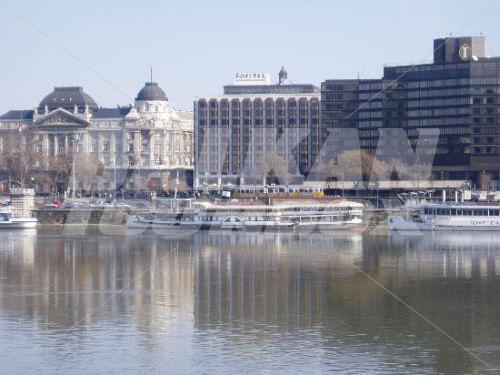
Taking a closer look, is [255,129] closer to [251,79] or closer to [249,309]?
[251,79]

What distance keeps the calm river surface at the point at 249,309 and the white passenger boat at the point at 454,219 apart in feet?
45.4

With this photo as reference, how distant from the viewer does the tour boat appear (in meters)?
79.3

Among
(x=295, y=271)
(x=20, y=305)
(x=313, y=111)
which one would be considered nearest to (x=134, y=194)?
(x=313, y=111)

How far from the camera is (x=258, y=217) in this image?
262 feet

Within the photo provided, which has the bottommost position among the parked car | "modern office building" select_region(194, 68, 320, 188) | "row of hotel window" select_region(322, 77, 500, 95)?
the parked car

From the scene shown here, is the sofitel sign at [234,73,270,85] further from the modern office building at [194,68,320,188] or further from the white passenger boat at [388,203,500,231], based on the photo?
the white passenger boat at [388,203,500,231]

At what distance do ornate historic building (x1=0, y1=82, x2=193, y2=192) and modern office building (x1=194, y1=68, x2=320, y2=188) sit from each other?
27.4 ft

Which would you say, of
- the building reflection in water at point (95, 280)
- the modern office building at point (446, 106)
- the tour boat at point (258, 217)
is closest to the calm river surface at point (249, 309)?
the building reflection in water at point (95, 280)

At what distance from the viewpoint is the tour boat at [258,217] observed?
79.3 meters

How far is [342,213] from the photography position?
81.1m

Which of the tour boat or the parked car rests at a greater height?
→ the parked car

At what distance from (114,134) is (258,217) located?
7350 cm

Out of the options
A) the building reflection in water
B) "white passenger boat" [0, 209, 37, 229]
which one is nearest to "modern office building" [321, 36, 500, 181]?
"white passenger boat" [0, 209, 37, 229]

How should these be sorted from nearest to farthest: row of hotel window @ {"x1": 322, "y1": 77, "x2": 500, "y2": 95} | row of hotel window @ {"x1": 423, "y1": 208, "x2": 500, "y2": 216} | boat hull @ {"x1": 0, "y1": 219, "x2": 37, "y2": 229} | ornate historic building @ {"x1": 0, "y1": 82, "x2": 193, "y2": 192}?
row of hotel window @ {"x1": 423, "y1": 208, "x2": 500, "y2": 216}, boat hull @ {"x1": 0, "y1": 219, "x2": 37, "y2": 229}, row of hotel window @ {"x1": 322, "y1": 77, "x2": 500, "y2": 95}, ornate historic building @ {"x1": 0, "y1": 82, "x2": 193, "y2": 192}
